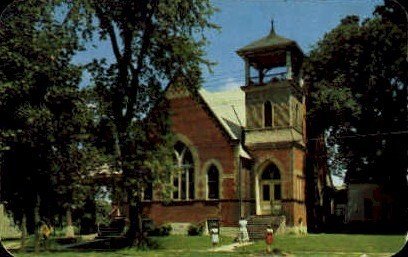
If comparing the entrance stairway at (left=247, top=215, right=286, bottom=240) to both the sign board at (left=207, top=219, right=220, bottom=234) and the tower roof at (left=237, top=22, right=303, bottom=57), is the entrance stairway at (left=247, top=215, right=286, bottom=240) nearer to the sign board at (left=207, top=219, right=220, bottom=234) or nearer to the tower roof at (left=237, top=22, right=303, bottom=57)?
the sign board at (left=207, top=219, right=220, bottom=234)

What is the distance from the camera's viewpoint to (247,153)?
3516cm

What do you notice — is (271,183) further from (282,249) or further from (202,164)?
(282,249)

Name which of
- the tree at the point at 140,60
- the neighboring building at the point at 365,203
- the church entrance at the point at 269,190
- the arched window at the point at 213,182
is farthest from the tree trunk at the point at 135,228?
the neighboring building at the point at 365,203

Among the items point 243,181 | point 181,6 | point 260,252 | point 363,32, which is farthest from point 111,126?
point 363,32

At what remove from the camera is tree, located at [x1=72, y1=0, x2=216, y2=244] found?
24.4 metres

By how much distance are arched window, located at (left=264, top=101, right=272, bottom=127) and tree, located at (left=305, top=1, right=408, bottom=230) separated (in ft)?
11.8

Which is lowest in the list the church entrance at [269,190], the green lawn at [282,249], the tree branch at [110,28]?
the green lawn at [282,249]

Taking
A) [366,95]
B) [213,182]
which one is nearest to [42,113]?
[213,182]

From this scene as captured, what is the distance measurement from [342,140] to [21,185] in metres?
20.9

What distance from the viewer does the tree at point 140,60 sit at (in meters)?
24.4

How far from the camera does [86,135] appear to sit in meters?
22.4

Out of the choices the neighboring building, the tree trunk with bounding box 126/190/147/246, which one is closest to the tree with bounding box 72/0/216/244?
the tree trunk with bounding box 126/190/147/246

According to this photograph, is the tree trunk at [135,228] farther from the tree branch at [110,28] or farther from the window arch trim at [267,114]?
the window arch trim at [267,114]

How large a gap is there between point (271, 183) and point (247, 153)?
248cm
